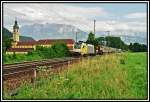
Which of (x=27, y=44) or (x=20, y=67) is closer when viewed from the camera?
(x=20, y=67)

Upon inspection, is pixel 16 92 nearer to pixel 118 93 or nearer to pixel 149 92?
pixel 118 93

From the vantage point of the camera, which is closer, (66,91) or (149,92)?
(149,92)

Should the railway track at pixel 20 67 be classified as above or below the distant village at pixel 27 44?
below

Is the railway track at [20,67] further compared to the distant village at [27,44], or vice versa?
the distant village at [27,44]

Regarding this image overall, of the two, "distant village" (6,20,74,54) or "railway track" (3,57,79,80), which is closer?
"railway track" (3,57,79,80)

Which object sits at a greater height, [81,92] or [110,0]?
[110,0]

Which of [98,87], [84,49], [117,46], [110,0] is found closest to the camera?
[110,0]

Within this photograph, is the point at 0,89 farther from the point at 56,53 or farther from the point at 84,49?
the point at 84,49

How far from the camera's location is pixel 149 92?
23.8 ft

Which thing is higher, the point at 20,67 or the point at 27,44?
the point at 27,44

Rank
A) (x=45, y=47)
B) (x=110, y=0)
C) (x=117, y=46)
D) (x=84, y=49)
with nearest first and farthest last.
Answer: (x=110, y=0), (x=45, y=47), (x=84, y=49), (x=117, y=46)

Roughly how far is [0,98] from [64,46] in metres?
40.2

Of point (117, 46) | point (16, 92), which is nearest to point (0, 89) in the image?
point (16, 92)

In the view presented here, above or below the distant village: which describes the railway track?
below
